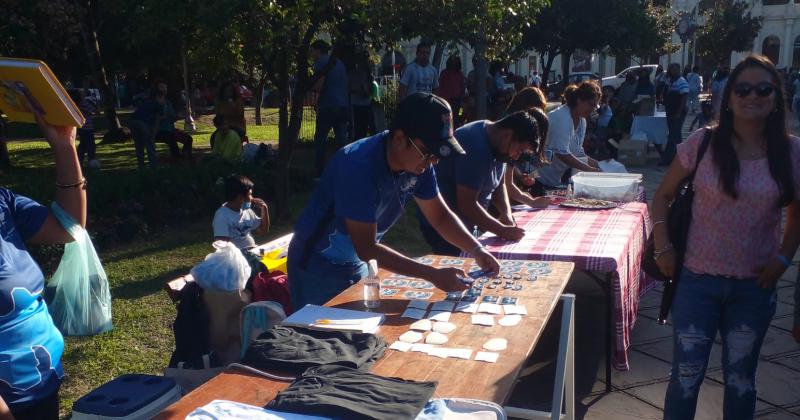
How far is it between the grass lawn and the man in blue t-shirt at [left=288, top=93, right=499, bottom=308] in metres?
1.82

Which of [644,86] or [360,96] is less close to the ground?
[644,86]

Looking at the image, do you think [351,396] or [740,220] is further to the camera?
[740,220]

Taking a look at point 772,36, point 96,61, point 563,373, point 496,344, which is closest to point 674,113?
point 563,373

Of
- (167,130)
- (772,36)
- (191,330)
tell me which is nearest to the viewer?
(191,330)

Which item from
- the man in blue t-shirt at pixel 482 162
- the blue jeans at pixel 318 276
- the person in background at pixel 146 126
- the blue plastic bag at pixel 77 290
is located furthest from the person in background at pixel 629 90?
the blue plastic bag at pixel 77 290

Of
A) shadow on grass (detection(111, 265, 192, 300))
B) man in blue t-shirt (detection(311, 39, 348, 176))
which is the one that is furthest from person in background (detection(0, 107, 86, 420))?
man in blue t-shirt (detection(311, 39, 348, 176))

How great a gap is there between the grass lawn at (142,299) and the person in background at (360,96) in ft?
9.49

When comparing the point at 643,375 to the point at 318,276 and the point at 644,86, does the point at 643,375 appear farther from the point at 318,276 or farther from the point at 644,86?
the point at 644,86

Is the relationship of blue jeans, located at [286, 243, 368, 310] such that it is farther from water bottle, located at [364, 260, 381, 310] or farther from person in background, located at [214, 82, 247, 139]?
person in background, located at [214, 82, 247, 139]

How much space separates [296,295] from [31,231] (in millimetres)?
1169

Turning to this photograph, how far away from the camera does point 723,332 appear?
9.30ft

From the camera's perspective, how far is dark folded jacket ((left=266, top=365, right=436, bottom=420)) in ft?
5.77

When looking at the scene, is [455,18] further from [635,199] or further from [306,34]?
[635,199]

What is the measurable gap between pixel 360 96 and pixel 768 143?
9573mm
